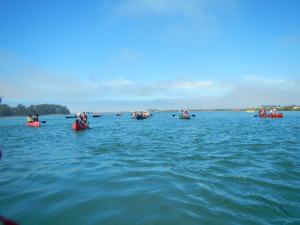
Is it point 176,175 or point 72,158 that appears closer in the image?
point 176,175

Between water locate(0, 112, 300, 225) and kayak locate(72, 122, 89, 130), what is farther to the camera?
kayak locate(72, 122, 89, 130)

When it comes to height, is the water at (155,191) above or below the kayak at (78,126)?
below

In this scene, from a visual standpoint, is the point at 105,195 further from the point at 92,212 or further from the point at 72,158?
the point at 72,158

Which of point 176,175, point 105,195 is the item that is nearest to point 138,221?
point 105,195

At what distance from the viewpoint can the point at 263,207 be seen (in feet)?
14.5

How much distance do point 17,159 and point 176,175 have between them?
8.99 meters

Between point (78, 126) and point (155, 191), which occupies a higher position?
point (78, 126)

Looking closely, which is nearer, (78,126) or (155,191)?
(155,191)

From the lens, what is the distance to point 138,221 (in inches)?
154

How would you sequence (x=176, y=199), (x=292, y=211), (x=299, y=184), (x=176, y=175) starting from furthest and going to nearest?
(x=176, y=175) → (x=299, y=184) → (x=176, y=199) → (x=292, y=211)

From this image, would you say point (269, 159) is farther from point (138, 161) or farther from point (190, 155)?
point (138, 161)

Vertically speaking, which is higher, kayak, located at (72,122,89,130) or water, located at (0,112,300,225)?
kayak, located at (72,122,89,130)

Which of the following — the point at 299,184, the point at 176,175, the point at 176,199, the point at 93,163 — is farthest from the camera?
the point at 93,163

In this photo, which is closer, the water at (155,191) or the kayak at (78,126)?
the water at (155,191)
